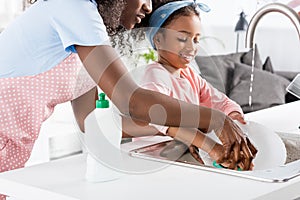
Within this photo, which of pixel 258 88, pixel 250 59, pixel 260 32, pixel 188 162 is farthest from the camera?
pixel 260 32

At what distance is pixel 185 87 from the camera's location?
57.1 inches

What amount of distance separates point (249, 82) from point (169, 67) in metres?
2.55

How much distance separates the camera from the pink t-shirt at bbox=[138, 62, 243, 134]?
1.31 meters

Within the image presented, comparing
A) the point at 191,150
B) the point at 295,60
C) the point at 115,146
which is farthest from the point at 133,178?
the point at 295,60

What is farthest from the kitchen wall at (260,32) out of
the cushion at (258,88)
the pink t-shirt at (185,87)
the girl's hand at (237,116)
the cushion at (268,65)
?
the girl's hand at (237,116)

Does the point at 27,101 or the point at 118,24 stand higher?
the point at 118,24

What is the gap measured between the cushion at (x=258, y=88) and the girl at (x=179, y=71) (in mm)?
2220

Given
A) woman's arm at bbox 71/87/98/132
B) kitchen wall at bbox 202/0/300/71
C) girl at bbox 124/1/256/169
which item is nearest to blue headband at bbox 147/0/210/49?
girl at bbox 124/1/256/169

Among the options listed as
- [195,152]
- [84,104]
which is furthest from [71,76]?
[195,152]

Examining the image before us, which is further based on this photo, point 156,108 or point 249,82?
point 249,82

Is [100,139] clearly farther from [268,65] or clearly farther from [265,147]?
[268,65]

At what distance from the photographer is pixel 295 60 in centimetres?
434

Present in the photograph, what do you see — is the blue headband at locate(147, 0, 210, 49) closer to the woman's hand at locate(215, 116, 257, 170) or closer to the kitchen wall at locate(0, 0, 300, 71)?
the woman's hand at locate(215, 116, 257, 170)

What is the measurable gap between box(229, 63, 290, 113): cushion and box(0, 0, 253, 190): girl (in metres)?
2.30
